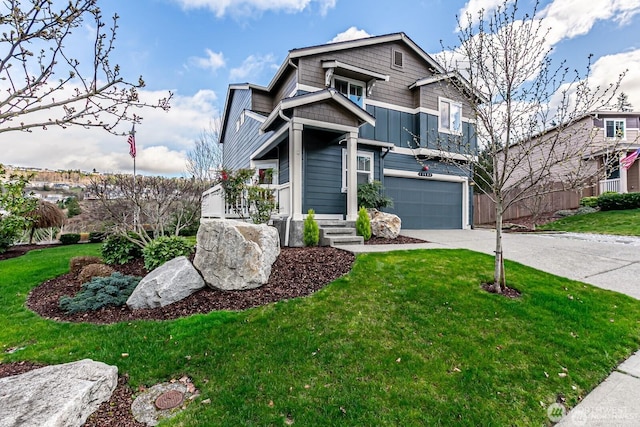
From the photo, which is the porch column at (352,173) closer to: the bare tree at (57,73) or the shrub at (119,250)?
the shrub at (119,250)

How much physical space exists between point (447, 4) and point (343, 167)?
490 cm

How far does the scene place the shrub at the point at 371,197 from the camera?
371 inches

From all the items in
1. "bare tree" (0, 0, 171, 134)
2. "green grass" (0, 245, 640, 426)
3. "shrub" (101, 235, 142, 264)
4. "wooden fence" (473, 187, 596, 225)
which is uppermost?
"bare tree" (0, 0, 171, 134)

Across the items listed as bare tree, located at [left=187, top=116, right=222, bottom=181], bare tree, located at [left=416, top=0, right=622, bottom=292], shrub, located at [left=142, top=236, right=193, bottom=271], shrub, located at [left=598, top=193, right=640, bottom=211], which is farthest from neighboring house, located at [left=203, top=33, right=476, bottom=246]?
shrub, located at [left=598, top=193, right=640, bottom=211]

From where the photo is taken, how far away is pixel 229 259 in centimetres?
460

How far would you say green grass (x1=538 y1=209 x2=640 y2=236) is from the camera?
10376 mm

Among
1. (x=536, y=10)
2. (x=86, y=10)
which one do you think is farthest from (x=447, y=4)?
(x=86, y=10)

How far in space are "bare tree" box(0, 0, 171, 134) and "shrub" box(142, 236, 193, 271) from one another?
13.3 feet

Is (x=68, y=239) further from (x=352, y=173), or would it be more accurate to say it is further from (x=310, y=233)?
(x=352, y=173)

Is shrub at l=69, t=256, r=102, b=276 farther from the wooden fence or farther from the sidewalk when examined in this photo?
the wooden fence

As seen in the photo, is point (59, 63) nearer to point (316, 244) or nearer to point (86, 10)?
point (86, 10)

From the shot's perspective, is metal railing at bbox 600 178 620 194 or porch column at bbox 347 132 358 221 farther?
metal railing at bbox 600 178 620 194

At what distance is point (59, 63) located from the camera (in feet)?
6.16

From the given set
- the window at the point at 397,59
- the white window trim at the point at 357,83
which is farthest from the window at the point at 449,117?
the white window trim at the point at 357,83
